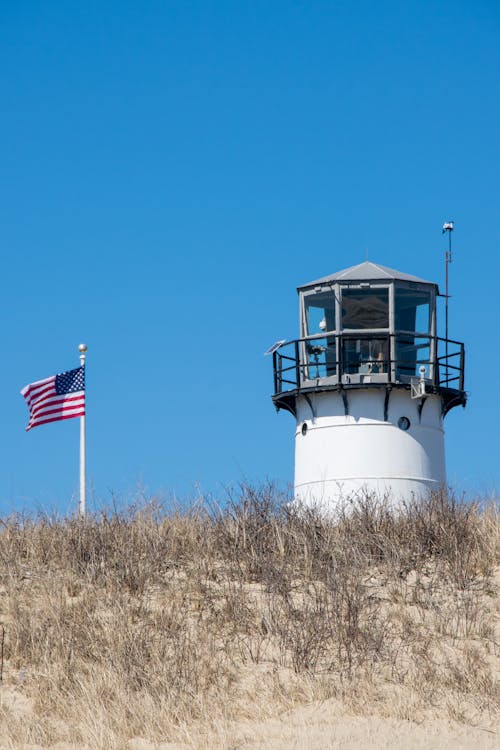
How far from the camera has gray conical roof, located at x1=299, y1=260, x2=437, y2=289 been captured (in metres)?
24.6

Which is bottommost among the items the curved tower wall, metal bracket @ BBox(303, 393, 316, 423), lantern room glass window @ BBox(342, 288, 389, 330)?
the curved tower wall

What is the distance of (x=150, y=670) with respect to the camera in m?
12.6

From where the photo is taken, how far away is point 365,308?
2459 centimetres

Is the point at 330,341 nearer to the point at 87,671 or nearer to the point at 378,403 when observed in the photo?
the point at 378,403

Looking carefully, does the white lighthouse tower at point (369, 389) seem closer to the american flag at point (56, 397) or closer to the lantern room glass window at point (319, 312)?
the lantern room glass window at point (319, 312)

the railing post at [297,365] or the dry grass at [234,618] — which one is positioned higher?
the railing post at [297,365]

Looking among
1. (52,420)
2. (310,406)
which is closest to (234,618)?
(52,420)

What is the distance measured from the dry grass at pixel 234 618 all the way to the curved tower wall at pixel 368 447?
20.8 ft

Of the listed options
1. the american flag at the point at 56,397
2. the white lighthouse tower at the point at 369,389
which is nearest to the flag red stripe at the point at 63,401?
the american flag at the point at 56,397

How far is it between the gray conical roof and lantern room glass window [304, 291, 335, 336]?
0.30m

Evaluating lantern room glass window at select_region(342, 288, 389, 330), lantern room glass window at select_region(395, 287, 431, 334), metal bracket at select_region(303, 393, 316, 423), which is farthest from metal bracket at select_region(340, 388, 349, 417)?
lantern room glass window at select_region(395, 287, 431, 334)

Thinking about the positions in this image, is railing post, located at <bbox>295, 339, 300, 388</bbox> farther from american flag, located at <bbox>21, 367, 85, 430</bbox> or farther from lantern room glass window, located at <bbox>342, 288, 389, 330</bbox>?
american flag, located at <bbox>21, 367, 85, 430</bbox>

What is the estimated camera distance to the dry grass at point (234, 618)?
1205cm

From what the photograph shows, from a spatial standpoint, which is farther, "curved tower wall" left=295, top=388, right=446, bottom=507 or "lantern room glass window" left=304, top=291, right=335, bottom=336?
"lantern room glass window" left=304, top=291, right=335, bottom=336
